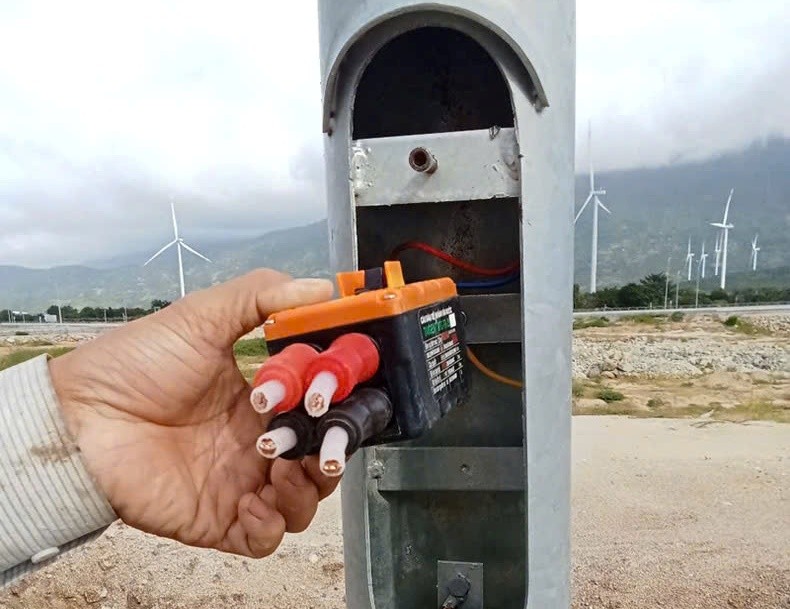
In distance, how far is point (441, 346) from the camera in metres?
1.50

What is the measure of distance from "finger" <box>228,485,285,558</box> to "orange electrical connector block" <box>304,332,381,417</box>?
0.72 m

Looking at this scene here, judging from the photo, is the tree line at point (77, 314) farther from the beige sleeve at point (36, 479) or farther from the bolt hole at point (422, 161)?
the bolt hole at point (422, 161)

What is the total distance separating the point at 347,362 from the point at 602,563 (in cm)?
398

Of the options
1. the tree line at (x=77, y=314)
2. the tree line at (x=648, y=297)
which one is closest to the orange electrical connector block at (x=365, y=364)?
the tree line at (x=648, y=297)

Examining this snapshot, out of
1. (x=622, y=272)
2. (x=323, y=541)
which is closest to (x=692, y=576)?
(x=323, y=541)

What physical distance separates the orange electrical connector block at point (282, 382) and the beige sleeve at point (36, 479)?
2.43ft

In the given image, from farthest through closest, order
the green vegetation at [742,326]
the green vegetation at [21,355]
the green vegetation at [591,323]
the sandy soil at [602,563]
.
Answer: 1. the green vegetation at [591,323]
2. the green vegetation at [742,326]
3. the green vegetation at [21,355]
4. the sandy soil at [602,563]

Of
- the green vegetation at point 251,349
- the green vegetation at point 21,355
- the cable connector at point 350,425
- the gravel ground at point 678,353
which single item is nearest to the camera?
the cable connector at point 350,425

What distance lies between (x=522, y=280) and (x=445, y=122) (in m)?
0.76

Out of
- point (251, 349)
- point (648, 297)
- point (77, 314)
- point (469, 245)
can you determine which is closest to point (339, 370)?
point (469, 245)

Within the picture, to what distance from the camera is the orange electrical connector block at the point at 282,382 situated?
1139 mm

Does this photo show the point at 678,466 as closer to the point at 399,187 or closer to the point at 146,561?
the point at 146,561

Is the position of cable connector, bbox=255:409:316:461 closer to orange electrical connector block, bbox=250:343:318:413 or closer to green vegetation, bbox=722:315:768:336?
orange electrical connector block, bbox=250:343:318:413

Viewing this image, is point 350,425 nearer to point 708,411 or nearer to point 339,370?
point 339,370
